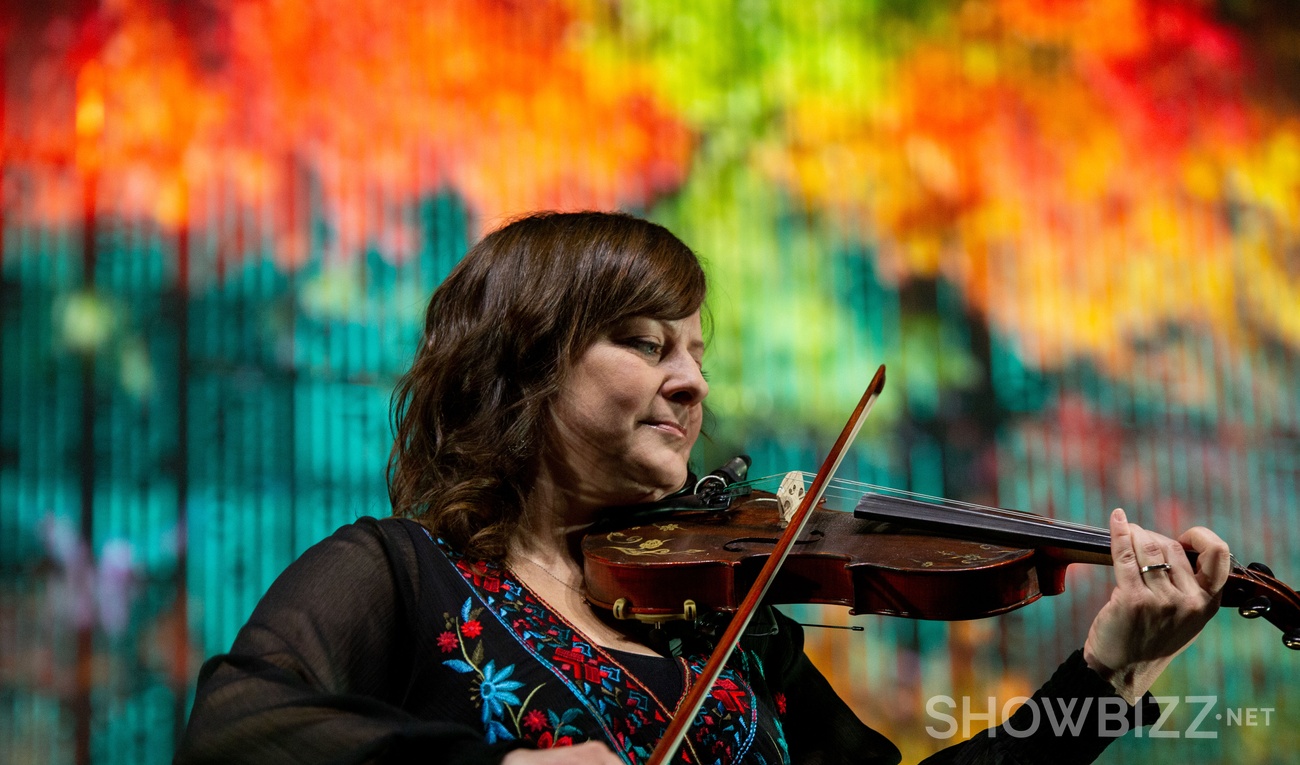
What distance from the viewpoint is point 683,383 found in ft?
4.55

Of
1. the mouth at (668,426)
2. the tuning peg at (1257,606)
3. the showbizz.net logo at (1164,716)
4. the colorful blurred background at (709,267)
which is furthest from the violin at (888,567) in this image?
the showbizz.net logo at (1164,716)

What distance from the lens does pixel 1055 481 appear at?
2.65m

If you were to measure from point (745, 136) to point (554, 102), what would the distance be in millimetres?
467

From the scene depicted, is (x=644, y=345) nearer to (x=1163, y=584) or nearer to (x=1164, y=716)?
(x=1163, y=584)

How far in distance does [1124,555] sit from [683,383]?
54 centimetres

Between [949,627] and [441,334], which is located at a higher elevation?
[441,334]

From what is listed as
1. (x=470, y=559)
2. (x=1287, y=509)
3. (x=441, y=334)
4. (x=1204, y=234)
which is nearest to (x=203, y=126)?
(x=441, y=334)

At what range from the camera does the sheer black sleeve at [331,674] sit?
0.90 m

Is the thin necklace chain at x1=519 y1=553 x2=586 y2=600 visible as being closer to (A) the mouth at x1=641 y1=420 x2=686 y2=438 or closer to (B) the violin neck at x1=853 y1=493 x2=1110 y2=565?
(A) the mouth at x1=641 y1=420 x2=686 y2=438

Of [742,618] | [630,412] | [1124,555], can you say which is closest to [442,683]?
[742,618]

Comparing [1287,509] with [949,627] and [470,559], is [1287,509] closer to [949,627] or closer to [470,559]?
[949,627]

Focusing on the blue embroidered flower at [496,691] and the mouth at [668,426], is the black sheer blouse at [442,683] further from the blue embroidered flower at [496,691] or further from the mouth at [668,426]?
the mouth at [668,426]

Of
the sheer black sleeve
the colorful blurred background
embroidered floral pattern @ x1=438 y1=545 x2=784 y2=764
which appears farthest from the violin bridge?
the colorful blurred background

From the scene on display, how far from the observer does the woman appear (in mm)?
963
